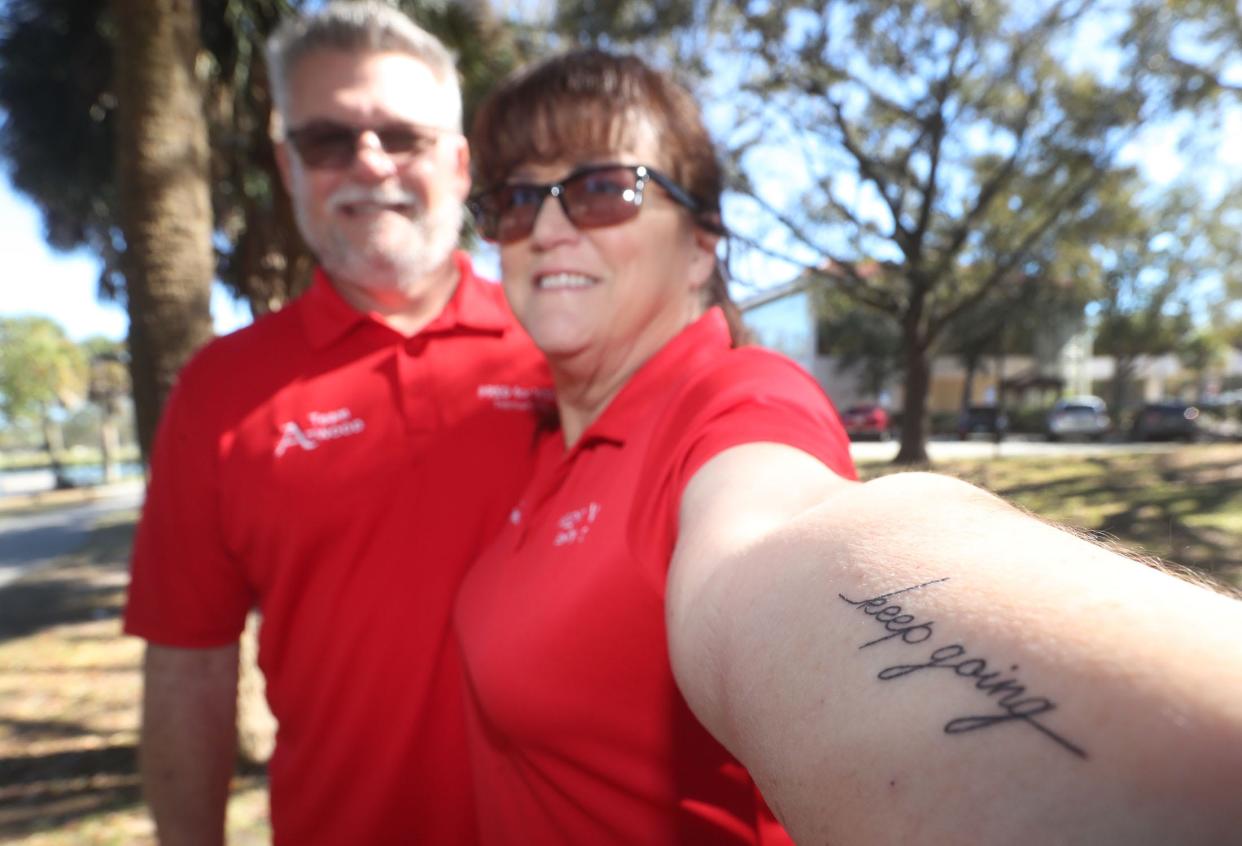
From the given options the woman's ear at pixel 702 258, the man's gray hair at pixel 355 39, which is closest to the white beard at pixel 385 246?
the man's gray hair at pixel 355 39

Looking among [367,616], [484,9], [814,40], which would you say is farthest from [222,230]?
[367,616]

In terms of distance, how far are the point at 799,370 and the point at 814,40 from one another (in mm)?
11262

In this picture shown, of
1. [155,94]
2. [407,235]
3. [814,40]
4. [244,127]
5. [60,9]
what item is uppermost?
[814,40]

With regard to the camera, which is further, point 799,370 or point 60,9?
point 60,9

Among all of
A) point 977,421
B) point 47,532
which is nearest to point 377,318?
point 47,532

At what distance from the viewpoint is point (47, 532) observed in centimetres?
1705

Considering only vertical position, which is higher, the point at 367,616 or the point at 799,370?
the point at 799,370

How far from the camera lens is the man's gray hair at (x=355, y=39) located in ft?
6.08

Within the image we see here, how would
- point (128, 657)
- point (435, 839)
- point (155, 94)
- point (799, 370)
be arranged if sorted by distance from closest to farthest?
1. point (799, 370)
2. point (435, 839)
3. point (155, 94)
4. point (128, 657)

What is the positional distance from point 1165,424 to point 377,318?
27657mm

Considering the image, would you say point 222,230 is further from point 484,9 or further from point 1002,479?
point 1002,479

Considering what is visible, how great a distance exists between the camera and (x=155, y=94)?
3498mm

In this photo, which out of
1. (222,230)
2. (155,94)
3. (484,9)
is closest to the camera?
(155,94)

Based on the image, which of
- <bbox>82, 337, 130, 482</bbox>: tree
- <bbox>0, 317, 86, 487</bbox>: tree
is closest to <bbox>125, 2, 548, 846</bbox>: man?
<bbox>82, 337, 130, 482</bbox>: tree
